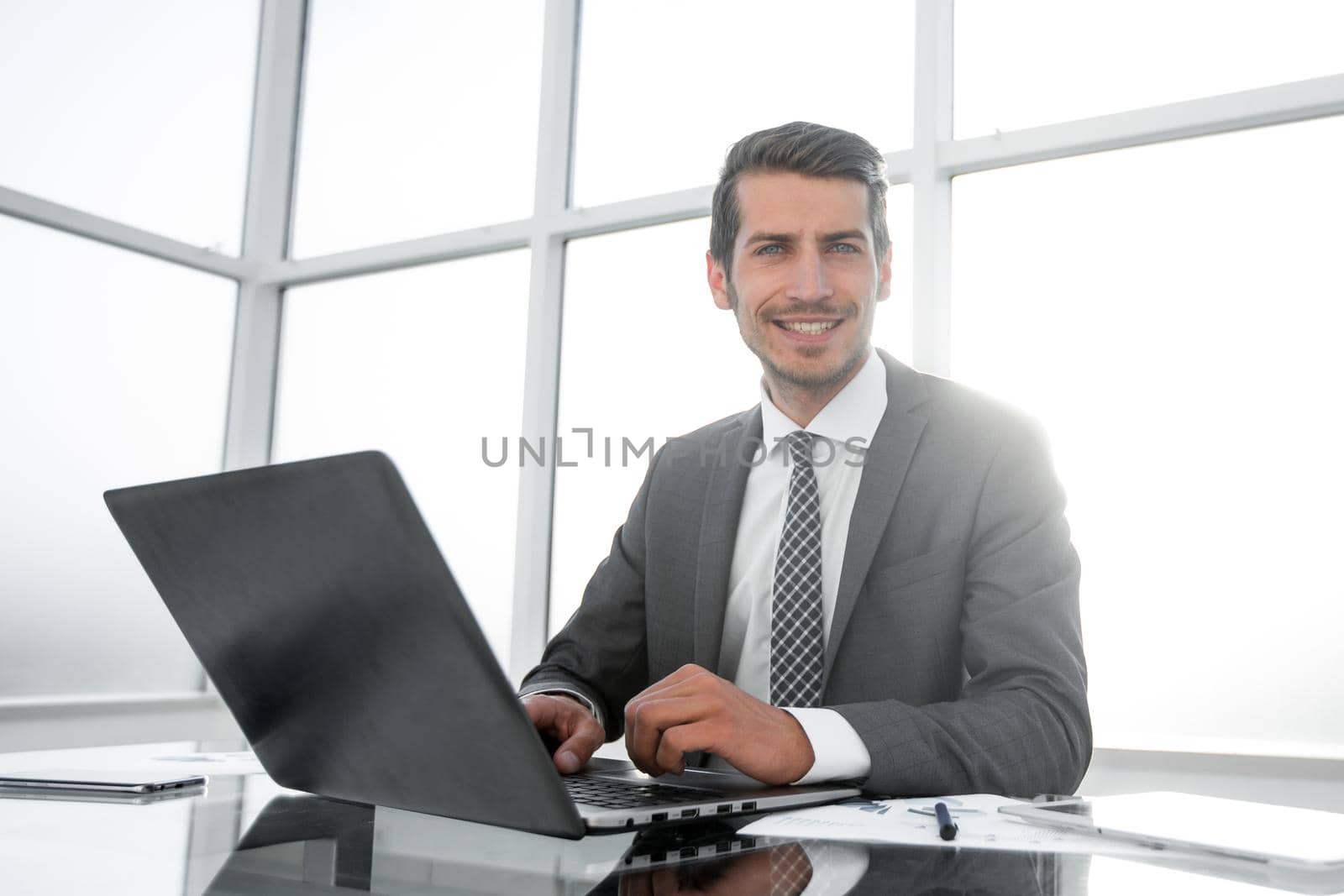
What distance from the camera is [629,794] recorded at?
0.91 metres

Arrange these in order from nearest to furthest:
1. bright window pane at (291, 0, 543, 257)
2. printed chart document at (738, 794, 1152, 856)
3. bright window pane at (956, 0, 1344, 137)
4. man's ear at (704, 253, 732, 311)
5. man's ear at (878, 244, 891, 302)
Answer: printed chart document at (738, 794, 1152, 856), man's ear at (878, 244, 891, 302), man's ear at (704, 253, 732, 311), bright window pane at (956, 0, 1344, 137), bright window pane at (291, 0, 543, 257)

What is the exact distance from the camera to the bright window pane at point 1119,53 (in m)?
2.64

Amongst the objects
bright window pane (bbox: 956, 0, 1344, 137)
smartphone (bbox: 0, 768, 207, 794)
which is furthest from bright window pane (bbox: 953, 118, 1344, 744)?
smartphone (bbox: 0, 768, 207, 794)

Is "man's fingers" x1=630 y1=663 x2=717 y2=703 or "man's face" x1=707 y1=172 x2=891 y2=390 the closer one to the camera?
"man's fingers" x1=630 y1=663 x2=717 y2=703

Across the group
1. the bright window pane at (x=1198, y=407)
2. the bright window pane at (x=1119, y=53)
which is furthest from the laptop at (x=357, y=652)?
the bright window pane at (x=1119, y=53)

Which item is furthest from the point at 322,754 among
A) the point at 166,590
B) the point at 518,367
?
the point at 518,367

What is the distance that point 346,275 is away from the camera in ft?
13.8

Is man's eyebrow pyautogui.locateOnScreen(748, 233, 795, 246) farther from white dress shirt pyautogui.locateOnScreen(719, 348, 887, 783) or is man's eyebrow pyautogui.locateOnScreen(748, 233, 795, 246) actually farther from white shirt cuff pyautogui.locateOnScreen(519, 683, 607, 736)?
white shirt cuff pyautogui.locateOnScreen(519, 683, 607, 736)

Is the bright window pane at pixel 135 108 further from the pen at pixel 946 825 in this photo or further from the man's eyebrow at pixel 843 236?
the pen at pixel 946 825

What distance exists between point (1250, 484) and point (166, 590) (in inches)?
94.3

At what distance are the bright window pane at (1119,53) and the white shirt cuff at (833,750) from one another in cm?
231

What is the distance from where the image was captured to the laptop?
2.21 ft

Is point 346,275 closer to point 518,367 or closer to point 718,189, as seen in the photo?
point 518,367

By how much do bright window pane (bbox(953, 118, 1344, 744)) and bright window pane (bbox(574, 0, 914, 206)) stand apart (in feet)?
2.06
